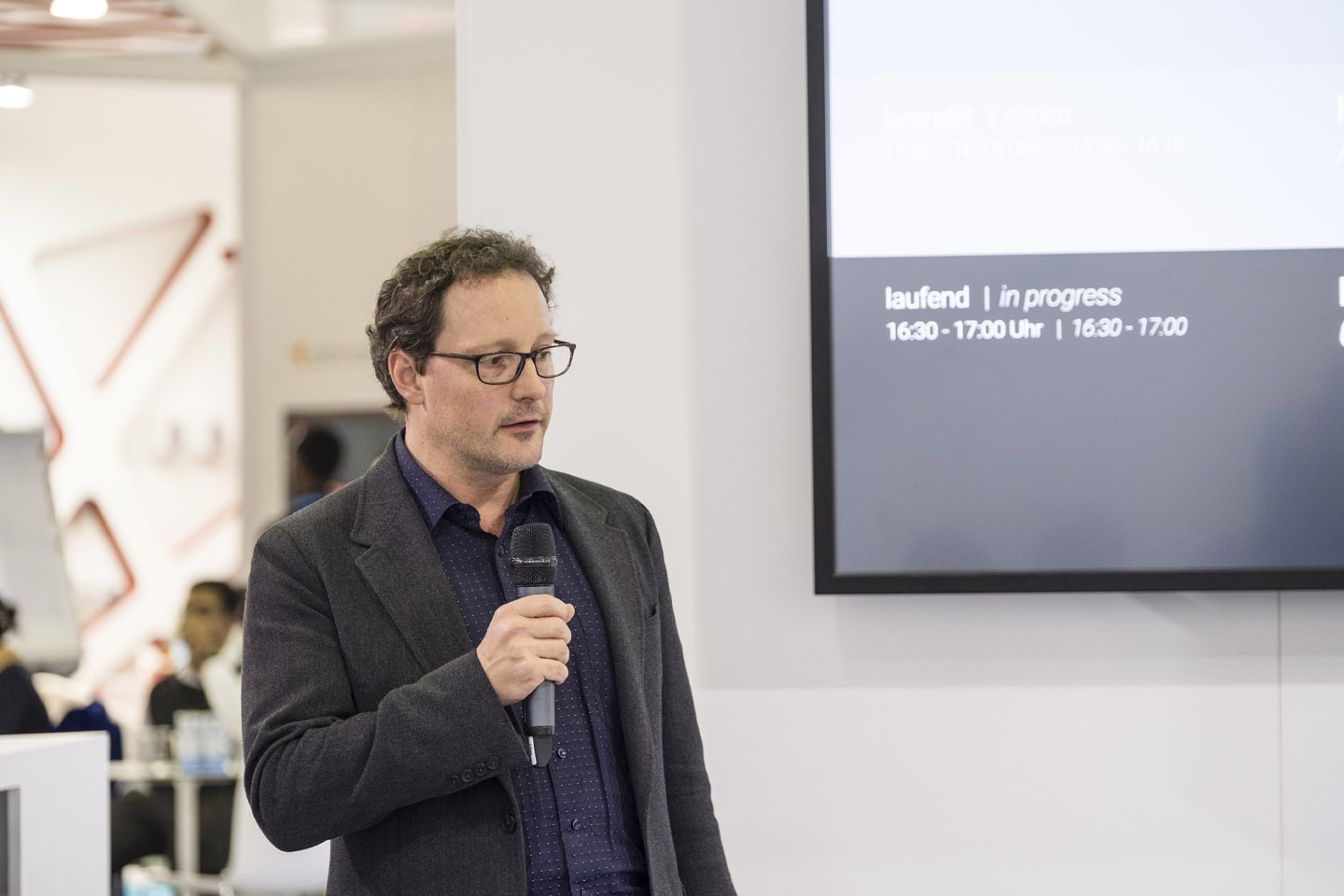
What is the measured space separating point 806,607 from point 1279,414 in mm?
949

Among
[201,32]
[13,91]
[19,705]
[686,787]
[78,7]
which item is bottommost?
[19,705]

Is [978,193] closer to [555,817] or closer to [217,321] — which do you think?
[555,817]

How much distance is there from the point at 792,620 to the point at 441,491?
2.99 ft

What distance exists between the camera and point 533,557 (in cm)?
174

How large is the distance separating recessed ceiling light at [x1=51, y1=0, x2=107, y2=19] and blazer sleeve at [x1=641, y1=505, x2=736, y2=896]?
6140mm

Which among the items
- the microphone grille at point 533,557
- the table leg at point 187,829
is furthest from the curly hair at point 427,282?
the table leg at point 187,829

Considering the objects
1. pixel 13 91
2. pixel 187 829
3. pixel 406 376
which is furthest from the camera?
pixel 13 91

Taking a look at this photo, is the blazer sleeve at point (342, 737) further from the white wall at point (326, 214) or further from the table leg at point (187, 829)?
the white wall at point (326, 214)

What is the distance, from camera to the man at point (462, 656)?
1682 millimetres

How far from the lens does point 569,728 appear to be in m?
1.88

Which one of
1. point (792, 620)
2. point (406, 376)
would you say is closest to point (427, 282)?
point (406, 376)

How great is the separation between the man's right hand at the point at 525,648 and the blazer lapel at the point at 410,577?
16 centimetres

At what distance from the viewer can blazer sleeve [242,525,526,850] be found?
167 cm

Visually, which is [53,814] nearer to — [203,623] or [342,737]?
[342,737]
